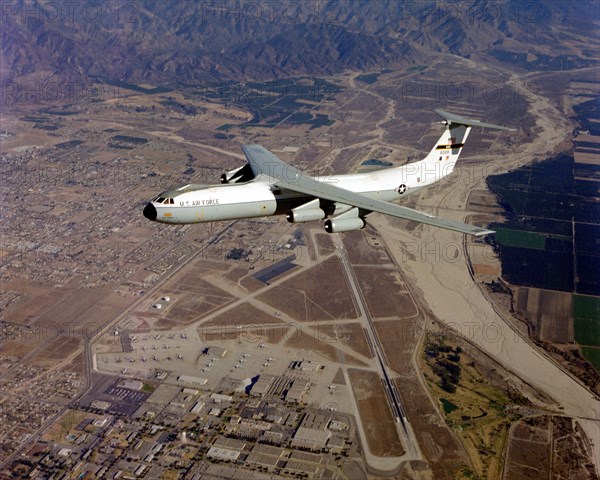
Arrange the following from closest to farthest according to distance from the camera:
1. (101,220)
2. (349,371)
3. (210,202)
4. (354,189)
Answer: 1. (210,202)
2. (354,189)
3. (349,371)
4. (101,220)

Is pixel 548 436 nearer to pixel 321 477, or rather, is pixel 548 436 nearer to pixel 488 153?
pixel 321 477

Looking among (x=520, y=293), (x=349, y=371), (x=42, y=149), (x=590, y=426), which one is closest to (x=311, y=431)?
(x=349, y=371)

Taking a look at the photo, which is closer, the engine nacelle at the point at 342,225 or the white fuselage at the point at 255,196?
the white fuselage at the point at 255,196

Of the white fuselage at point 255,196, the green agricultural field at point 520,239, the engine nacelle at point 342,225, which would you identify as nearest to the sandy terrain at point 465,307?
the green agricultural field at point 520,239

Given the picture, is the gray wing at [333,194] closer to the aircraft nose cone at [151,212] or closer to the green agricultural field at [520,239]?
the aircraft nose cone at [151,212]

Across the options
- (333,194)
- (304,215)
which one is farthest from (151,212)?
(333,194)
